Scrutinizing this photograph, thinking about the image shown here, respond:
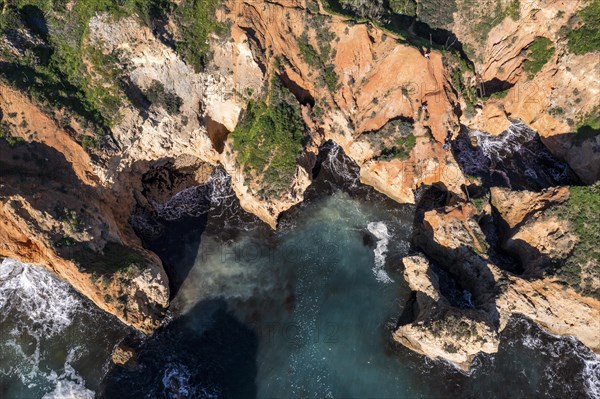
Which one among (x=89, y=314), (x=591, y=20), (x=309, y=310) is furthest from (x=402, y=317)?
(x=591, y=20)

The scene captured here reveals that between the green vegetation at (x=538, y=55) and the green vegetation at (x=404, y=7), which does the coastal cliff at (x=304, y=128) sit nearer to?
the green vegetation at (x=538, y=55)

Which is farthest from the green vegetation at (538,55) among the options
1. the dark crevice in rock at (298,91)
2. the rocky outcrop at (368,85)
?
the dark crevice in rock at (298,91)

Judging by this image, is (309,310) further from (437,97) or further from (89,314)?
(437,97)

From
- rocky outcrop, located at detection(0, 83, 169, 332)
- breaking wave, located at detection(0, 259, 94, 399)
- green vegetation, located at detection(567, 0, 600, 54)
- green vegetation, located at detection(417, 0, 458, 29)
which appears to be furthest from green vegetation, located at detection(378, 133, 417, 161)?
breaking wave, located at detection(0, 259, 94, 399)

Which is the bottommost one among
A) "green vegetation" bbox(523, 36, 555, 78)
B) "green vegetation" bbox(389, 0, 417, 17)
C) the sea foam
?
the sea foam

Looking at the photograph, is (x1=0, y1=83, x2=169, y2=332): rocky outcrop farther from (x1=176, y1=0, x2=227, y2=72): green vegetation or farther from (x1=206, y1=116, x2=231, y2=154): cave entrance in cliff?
(x1=176, y1=0, x2=227, y2=72): green vegetation

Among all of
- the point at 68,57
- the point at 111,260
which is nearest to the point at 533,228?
the point at 111,260
